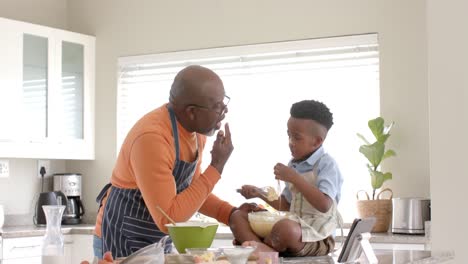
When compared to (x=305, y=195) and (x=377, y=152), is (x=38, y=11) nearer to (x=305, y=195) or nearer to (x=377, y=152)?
(x=377, y=152)

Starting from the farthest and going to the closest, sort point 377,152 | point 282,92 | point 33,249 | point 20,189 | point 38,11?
point 38,11
point 20,189
point 282,92
point 33,249
point 377,152

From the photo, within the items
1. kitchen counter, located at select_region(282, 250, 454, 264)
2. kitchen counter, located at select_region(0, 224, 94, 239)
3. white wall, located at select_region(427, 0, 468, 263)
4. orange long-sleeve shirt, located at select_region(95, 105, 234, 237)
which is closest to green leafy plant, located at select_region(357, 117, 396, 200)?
white wall, located at select_region(427, 0, 468, 263)

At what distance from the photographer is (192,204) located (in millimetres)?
2365

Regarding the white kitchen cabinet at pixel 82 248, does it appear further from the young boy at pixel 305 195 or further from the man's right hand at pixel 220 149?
the man's right hand at pixel 220 149

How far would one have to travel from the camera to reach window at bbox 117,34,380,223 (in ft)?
16.3

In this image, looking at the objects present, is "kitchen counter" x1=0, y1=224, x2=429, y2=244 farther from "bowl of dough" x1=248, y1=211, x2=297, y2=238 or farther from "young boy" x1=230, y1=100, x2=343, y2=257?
"bowl of dough" x1=248, y1=211, x2=297, y2=238

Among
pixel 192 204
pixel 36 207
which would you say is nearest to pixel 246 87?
pixel 36 207

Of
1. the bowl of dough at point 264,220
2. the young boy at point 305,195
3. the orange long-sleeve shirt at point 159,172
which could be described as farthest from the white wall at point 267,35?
the orange long-sleeve shirt at point 159,172

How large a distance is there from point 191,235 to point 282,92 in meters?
3.07

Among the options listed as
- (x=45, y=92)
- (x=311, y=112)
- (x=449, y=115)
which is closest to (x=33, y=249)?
(x=45, y=92)

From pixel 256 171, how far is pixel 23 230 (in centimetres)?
157

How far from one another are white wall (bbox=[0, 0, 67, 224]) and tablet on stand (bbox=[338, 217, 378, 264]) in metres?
3.75

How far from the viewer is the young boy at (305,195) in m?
2.43

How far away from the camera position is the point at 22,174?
5742mm
